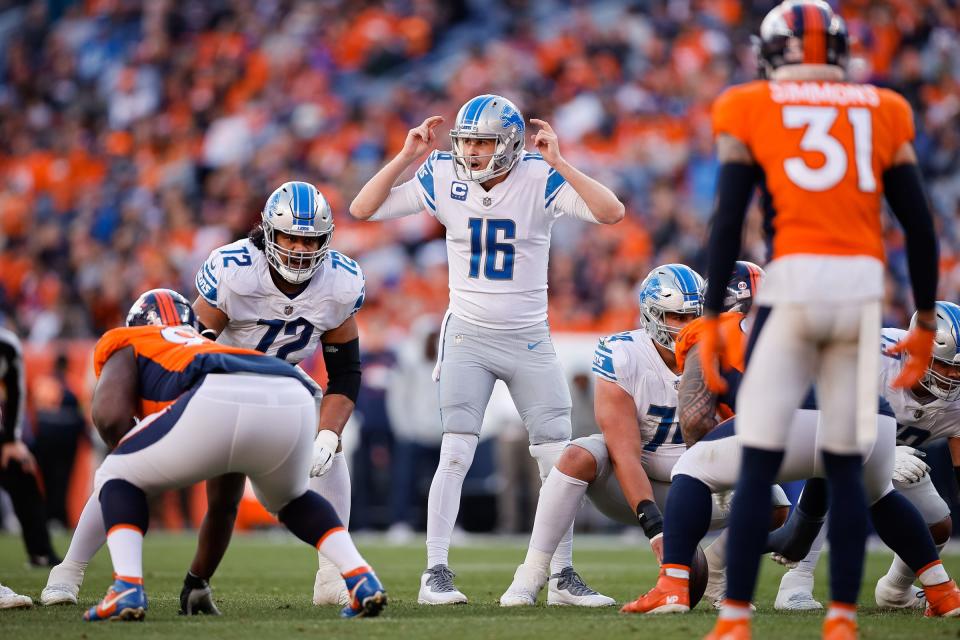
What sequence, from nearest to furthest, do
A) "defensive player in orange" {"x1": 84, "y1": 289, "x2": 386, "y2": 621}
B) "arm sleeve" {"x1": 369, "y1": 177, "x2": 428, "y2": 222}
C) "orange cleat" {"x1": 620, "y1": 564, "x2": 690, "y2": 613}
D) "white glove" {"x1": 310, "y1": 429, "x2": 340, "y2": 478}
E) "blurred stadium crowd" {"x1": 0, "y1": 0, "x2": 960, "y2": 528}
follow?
"defensive player in orange" {"x1": 84, "y1": 289, "x2": 386, "y2": 621}, "orange cleat" {"x1": 620, "y1": 564, "x2": 690, "y2": 613}, "white glove" {"x1": 310, "y1": 429, "x2": 340, "y2": 478}, "arm sleeve" {"x1": 369, "y1": 177, "x2": 428, "y2": 222}, "blurred stadium crowd" {"x1": 0, "y1": 0, "x2": 960, "y2": 528}

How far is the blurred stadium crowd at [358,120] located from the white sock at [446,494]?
6.13 metres

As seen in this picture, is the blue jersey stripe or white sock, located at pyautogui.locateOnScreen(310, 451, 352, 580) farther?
white sock, located at pyautogui.locateOnScreen(310, 451, 352, 580)

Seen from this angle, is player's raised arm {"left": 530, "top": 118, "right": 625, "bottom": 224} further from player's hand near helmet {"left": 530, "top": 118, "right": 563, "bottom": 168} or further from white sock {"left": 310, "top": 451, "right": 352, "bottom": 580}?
white sock {"left": 310, "top": 451, "right": 352, "bottom": 580}

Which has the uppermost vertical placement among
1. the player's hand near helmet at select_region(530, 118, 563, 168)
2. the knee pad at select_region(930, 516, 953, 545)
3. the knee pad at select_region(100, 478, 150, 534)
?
the player's hand near helmet at select_region(530, 118, 563, 168)

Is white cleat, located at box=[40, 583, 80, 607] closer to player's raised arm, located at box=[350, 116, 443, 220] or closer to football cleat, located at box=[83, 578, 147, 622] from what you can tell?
football cleat, located at box=[83, 578, 147, 622]

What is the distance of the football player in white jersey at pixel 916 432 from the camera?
5461 millimetres

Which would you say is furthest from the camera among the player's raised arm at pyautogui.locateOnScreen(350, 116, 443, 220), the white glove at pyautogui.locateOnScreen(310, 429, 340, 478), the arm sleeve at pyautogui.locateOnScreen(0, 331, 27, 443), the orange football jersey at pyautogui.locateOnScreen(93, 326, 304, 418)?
the arm sleeve at pyautogui.locateOnScreen(0, 331, 27, 443)

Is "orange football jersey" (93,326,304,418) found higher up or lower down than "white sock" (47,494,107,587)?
higher up

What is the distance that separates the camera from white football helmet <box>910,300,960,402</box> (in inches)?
213

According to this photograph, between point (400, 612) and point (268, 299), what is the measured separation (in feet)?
4.80

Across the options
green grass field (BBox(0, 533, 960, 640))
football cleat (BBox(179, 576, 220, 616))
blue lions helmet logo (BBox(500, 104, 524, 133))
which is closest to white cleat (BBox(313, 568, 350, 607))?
green grass field (BBox(0, 533, 960, 640))

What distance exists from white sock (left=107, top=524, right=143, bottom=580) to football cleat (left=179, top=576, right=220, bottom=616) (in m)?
0.69

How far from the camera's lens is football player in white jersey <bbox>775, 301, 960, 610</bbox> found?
5461mm

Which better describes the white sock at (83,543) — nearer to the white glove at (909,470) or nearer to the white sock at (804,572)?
the white sock at (804,572)
